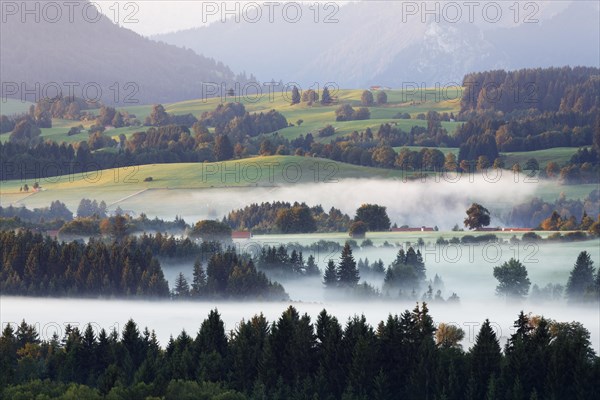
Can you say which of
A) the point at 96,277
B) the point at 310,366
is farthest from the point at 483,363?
the point at 96,277

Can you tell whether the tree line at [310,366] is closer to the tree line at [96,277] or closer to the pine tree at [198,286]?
the tree line at [96,277]

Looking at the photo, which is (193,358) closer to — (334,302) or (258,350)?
(258,350)

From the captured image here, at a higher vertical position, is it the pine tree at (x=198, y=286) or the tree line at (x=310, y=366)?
the pine tree at (x=198, y=286)

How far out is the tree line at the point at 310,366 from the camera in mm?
103562

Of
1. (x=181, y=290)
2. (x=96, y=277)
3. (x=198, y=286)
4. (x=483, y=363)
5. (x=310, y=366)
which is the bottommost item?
(x=310, y=366)

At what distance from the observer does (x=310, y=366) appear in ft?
373

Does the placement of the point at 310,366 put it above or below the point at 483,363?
below

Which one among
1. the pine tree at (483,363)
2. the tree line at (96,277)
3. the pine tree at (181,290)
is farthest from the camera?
the pine tree at (181,290)

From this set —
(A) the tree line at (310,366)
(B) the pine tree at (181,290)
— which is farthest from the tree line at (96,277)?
(A) the tree line at (310,366)

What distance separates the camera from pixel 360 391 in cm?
10912

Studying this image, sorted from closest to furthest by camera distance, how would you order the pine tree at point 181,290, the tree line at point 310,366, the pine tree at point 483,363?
the tree line at point 310,366 → the pine tree at point 483,363 → the pine tree at point 181,290

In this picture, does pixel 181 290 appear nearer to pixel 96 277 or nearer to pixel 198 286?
pixel 198 286

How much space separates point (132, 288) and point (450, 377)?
9245cm

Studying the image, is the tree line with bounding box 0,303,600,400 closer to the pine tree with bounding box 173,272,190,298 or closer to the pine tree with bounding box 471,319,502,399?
the pine tree with bounding box 471,319,502,399
